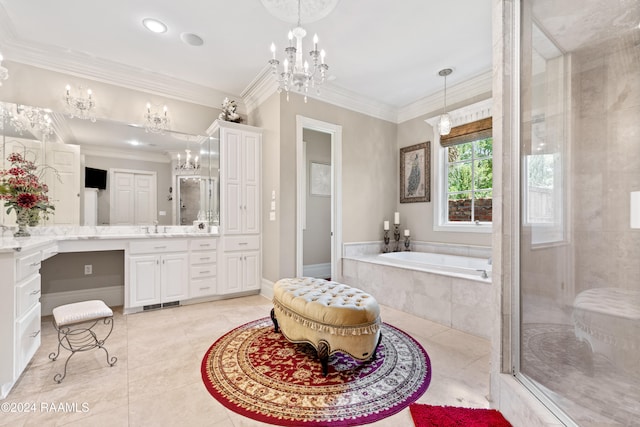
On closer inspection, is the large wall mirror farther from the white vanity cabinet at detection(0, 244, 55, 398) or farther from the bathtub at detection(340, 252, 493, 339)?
the bathtub at detection(340, 252, 493, 339)

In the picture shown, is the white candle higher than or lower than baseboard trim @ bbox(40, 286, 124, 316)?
higher

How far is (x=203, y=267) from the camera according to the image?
11.6 feet

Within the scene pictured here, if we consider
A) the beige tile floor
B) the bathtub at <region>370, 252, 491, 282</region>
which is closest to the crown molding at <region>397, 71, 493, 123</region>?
the bathtub at <region>370, 252, 491, 282</region>

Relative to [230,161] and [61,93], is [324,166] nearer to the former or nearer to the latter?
[230,161]

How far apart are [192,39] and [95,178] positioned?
1965mm

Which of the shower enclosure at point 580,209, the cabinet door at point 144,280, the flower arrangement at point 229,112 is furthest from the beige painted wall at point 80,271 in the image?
the shower enclosure at point 580,209

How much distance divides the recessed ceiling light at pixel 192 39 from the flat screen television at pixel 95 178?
182 cm

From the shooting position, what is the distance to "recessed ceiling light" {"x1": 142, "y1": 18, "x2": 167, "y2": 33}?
8.57 feet

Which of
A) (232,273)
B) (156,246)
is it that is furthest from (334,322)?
(156,246)

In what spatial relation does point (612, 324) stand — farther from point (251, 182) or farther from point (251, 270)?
point (251, 182)

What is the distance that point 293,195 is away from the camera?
3.73 metres

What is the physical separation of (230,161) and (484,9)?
315 cm

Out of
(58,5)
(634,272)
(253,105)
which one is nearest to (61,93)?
(58,5)

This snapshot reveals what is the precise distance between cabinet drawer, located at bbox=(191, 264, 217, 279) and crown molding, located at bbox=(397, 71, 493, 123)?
3828 mm
